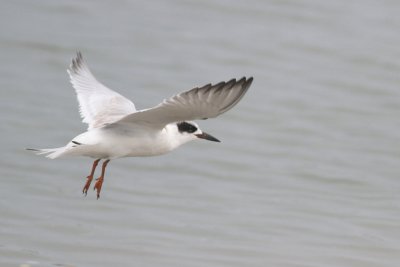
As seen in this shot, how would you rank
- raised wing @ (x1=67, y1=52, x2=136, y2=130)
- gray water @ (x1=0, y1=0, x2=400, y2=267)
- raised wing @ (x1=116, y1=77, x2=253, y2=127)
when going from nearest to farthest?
raised wing @ (x1=116, y1=77, x2=253, y2=127), raised wing @ (x1=67, y1=52, x2=136, y2=130), gray water @ (x1=0, y1=0, x2=400, y2=267)

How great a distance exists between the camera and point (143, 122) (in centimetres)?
787

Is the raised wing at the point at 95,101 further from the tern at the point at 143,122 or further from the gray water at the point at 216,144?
the gray water at the point at 216,144

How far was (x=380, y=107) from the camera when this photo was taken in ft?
46.1

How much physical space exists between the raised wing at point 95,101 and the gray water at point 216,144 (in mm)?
1196

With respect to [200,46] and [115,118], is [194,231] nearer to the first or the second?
[115,118]

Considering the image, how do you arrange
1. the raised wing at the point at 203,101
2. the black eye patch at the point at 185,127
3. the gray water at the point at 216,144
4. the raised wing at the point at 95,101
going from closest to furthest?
1. the raised wing at the point at 203,101
2. the black eye patch at the point at 185,127
3. the raised wing at the point at 95,101
4. the gray water at the point at 216,144

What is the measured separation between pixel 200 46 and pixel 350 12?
3.26 meters

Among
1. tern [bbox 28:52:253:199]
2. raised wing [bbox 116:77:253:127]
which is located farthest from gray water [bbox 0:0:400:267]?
raised wing [bbox 116:77:253:127]

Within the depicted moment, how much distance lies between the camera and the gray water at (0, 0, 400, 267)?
9.41 m

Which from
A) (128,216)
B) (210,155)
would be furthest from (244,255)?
(210,155)

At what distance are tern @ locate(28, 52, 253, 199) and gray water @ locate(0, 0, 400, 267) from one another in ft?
3.54

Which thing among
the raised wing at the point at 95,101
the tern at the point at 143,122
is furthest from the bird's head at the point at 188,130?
the raised wing at the point at 95,101

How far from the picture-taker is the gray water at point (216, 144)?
9.41 meters

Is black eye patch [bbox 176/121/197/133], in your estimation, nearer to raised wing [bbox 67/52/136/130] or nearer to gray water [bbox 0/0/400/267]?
raised wing [bbox 67/52/136/130]
